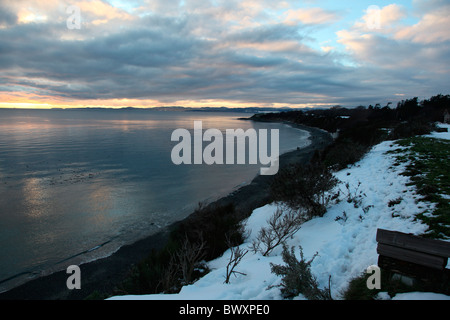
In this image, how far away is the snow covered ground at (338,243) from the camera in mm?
4348

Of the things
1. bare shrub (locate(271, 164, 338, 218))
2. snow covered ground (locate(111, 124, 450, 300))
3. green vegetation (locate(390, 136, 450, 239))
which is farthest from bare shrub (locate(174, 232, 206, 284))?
green vegetation (locate(390, 136, 450, 239))

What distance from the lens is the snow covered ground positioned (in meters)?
4.35

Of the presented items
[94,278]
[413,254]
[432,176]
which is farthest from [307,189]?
[94,278]

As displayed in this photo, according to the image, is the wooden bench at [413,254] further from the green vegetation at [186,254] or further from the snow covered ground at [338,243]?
the green vegetation at [186,254]

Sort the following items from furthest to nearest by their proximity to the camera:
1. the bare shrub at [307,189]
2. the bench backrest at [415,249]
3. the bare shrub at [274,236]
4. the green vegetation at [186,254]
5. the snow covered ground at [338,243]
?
the bare shrub at [307,189], the bare shrub at [274,236], the green vegetation at [186,254], the snow covered ground at [338,243], the bench backrest at [415,249]

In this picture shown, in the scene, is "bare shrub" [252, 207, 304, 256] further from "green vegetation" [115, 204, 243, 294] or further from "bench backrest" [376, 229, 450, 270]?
"bench backrest" [376, 229, 450, 270]

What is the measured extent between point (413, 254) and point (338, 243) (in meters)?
2.55

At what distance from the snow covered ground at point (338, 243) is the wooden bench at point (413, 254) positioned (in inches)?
12.5

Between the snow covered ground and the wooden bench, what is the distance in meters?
0.32

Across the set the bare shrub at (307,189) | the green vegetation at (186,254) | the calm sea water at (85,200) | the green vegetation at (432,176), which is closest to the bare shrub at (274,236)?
the green vegetation at (186,254)

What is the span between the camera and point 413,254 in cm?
328

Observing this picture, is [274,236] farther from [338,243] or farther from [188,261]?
[188,261]

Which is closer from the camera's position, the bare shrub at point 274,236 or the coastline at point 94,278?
the bare shrub at point 274,236
